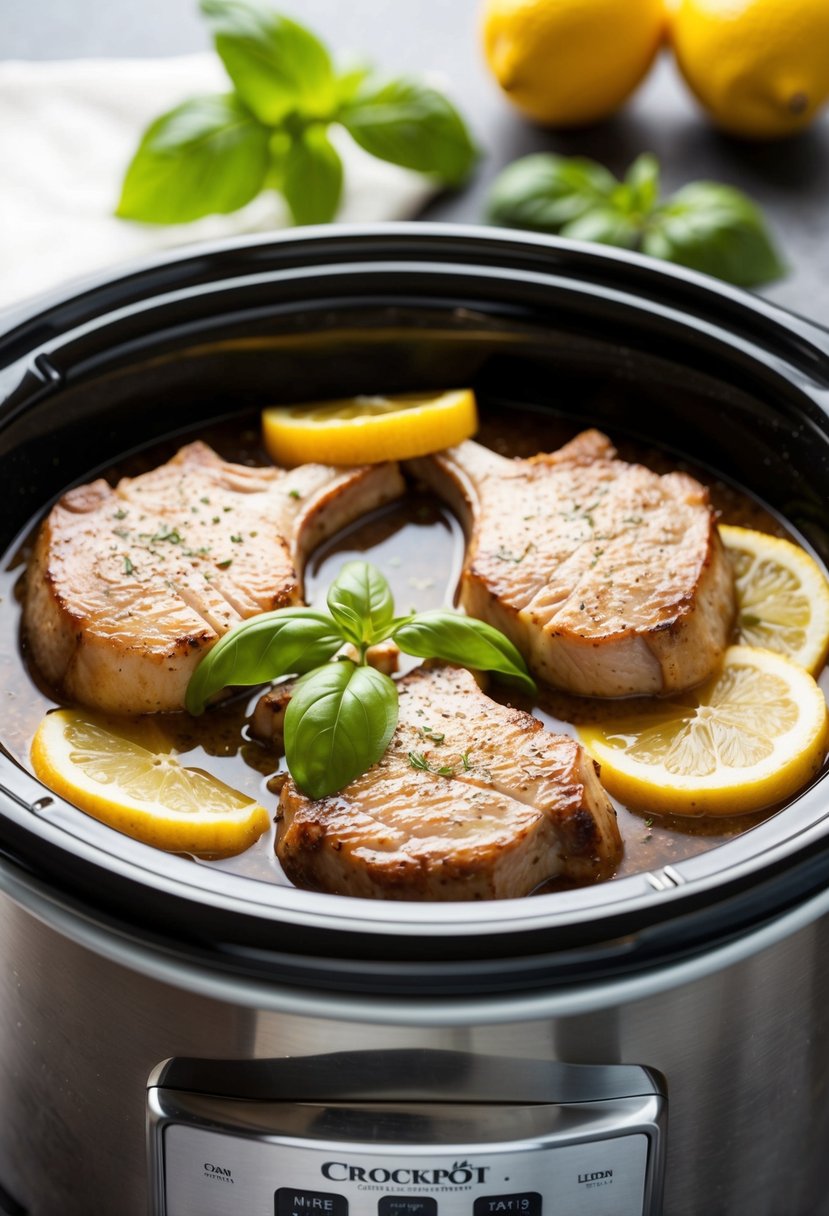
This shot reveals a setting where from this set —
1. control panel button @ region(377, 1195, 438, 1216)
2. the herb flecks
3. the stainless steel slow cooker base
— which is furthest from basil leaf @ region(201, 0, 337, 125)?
control panel button @ region(377, 1195, 438, 1216)

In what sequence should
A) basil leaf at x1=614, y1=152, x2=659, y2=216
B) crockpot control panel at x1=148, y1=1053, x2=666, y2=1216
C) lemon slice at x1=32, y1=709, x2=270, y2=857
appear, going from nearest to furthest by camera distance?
crockpot control panel at x1=148, y1=1053, x2=666, y2=1216 < lemon slice at x1=32, y1=709, x2=270, y2=857 < basil leaf at x1=614, y1=152, x2=659, y2=216

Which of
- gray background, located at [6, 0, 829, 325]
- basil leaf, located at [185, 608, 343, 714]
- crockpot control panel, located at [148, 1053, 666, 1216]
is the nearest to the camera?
crockpot control panel, located at [148, 1053, 666, 1216]

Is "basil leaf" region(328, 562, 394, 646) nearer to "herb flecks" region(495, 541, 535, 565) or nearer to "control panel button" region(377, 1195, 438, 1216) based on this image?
"herb flecks" region(495, 541, 535, 565)

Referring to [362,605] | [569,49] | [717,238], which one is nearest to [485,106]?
[569,49]

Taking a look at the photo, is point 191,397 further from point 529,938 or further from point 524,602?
point 529,938

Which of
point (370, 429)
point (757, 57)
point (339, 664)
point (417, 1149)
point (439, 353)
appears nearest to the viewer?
point (417, 1149)

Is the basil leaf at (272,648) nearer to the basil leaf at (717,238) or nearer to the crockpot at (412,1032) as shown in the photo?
the crockpot at (412,1032)

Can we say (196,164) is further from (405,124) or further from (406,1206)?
(406,1206)
